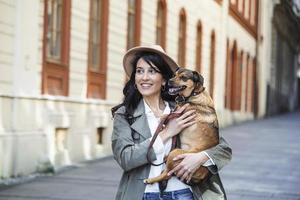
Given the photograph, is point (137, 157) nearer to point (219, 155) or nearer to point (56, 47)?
point (219, 155)

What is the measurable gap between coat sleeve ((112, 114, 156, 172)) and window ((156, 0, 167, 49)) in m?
17.3

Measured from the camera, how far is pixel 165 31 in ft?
71.8

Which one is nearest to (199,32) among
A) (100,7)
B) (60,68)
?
(100,7)

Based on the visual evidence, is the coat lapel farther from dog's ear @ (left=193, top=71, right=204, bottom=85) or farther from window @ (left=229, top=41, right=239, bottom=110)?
window @ (left=229, top=41, right=239, bottom=110)

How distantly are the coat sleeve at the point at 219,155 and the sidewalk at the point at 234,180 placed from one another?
652 cm

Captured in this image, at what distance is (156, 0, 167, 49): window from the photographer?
70.6 feet

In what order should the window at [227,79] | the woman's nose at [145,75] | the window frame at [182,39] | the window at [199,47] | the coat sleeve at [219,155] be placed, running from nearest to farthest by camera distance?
the coat sleeve at [219,155]
the woman's nose at [145,75]
the window frame at [182,39]
the window at [199,47]
the window at [227,79]

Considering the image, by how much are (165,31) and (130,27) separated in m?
2.96

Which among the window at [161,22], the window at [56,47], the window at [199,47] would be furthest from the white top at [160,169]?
the window at [199,47]

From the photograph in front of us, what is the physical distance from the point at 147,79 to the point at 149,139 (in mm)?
356

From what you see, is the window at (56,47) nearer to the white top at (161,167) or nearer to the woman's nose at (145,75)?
the woman's nose at (145,75)

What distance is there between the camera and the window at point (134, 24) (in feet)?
62.4

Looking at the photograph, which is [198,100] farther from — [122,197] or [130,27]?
[130,27]

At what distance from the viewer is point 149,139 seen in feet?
13.8
